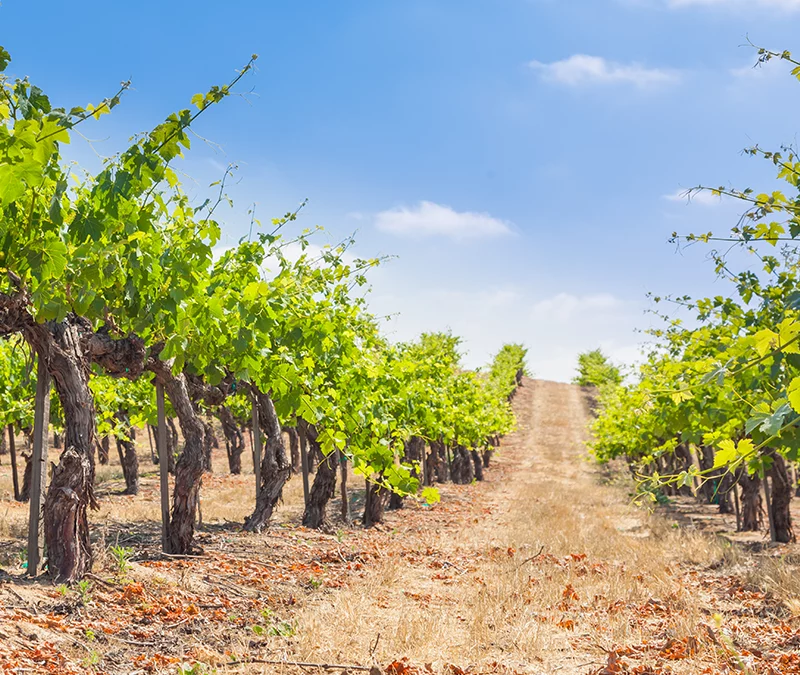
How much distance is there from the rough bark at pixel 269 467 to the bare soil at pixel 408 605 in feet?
1.19

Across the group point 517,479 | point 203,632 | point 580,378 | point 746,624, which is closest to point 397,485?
point 203,632

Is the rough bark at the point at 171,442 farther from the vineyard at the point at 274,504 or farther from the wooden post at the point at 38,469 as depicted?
the wooden post at the point at 38,469

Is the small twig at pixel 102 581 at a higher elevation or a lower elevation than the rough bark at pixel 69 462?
lower

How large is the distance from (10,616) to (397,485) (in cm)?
297

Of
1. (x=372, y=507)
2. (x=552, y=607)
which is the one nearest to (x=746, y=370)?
(x=552, y=607)

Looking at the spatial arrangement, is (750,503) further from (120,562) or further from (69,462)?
(69,462)

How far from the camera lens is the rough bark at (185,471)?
7391 millimetres

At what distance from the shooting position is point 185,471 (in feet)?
24.8

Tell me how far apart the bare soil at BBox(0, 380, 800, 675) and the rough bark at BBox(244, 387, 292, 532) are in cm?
36

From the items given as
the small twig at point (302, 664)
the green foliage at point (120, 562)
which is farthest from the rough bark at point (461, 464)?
the small twig at point (302, 664)

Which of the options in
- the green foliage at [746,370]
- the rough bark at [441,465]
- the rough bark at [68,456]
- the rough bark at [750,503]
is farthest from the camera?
the rough bark at [441,465]

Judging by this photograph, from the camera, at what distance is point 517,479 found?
28547 millimetres

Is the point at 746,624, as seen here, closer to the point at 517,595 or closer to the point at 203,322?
the point at 517,595

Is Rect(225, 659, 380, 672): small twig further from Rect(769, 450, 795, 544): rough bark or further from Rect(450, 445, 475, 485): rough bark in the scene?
Rect(450, 445, 475, 485): rough bark
